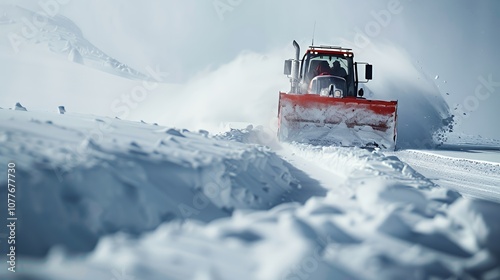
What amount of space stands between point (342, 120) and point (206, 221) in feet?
20.7

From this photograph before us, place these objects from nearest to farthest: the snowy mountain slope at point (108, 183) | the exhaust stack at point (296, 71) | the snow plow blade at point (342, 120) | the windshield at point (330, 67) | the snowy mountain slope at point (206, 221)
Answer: the snowy mountain slope at point (206, 221) → the snowy mountain slope at point (108, 183) → the snow plow blade at point (342, 120) → the exhaust stack at point (296, 71) → the windshield at point (330, 67)

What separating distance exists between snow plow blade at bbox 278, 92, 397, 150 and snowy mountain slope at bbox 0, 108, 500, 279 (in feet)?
17.0

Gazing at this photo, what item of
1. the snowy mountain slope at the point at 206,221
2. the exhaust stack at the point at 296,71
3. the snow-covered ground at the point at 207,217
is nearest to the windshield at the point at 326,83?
the exhaust stack at the point at 296,71

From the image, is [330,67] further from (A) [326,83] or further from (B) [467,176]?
(B) [467,176]

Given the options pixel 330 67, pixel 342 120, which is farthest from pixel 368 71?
pixel 342 120

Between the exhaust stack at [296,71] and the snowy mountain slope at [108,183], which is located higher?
the exhaust stack at [296,71]

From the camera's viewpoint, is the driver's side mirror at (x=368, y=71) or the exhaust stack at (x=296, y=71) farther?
the exhaust stack at (x=296, y=71)

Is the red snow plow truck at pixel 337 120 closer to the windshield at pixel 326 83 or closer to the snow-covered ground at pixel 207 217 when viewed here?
the windshield at pixel 326 83

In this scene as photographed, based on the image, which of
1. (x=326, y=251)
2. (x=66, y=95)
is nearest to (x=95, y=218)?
(x=326, y=251)

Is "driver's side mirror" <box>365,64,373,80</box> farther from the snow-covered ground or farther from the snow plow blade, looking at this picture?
the snow-covered ground

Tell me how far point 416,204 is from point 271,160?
2144mm

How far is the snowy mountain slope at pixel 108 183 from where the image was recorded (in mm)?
1741

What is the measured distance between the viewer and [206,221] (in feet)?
7.29

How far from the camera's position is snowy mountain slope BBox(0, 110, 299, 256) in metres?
1.74
